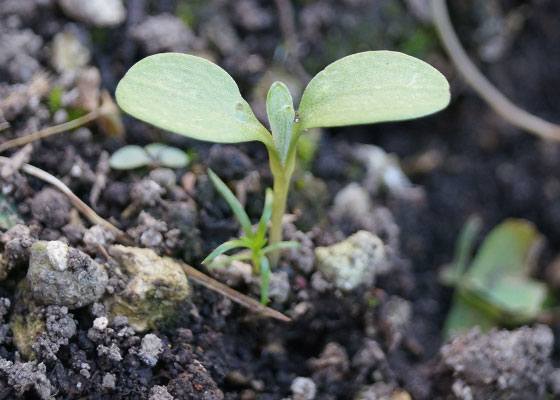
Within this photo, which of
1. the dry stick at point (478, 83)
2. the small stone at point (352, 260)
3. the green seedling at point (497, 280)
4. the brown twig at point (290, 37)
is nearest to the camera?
the small stone at point (352, 260)

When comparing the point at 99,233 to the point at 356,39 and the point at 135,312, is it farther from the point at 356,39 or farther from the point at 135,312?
the point at 356,39

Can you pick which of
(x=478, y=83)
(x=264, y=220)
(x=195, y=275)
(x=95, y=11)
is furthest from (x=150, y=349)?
(x=478, y=83)

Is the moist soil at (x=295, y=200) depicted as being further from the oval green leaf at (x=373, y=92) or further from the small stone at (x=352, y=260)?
the oval green leaf at (x=373, y=92)

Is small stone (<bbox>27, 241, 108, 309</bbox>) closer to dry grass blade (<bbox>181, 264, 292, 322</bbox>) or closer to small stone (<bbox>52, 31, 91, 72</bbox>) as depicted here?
dry grass blade (<bbox>181, 264, 292, 322</bbox>)

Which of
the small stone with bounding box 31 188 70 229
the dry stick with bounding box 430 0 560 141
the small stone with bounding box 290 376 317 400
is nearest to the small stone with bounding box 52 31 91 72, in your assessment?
the small stone with bounding box 31 188 70 229

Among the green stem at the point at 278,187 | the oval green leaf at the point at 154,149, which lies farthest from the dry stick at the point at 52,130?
the green stem at the point at 278,187
